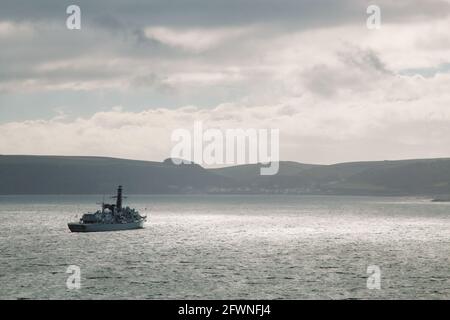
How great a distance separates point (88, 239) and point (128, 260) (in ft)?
156

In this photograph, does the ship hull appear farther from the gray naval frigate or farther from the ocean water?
the ocean water

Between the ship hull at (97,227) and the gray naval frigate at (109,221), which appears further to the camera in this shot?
the gray naval frigate at (109,221)

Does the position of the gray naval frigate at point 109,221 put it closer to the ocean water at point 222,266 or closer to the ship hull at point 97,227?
the ship hull at point 97,227

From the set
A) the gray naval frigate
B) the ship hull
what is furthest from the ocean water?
the gray naval frigate

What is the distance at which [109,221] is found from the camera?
173750 millimetres

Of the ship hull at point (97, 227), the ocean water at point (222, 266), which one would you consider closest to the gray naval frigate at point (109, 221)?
the ship hull at point (97, 227)

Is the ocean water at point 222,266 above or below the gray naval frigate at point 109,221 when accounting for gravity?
below

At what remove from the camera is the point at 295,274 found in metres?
87.1

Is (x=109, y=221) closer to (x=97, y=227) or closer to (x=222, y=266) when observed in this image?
(x=97, y=227)

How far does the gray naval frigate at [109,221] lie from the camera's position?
169375 millimetres

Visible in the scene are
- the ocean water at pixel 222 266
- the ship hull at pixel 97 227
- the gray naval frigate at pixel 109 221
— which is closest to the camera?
the ocean water at pixel 222 266

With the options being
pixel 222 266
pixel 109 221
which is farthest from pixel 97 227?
pixel 222 266

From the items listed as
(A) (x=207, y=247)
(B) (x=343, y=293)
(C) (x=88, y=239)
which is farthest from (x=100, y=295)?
(C) (x=88, y=239)
